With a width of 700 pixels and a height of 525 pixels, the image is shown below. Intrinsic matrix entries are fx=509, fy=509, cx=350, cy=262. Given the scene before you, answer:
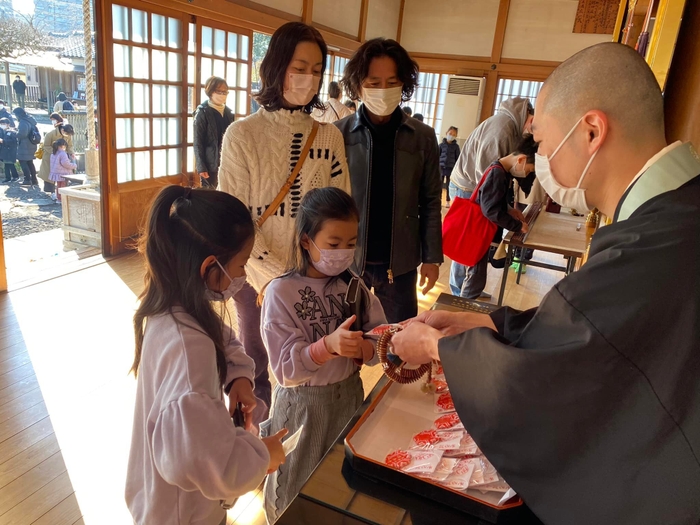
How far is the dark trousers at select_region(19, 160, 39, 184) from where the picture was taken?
21.4ft

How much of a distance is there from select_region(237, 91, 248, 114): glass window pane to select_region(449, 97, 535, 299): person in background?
3.07 m

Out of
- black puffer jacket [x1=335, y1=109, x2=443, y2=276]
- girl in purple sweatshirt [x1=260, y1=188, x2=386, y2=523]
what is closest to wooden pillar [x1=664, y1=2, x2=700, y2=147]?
black puffer jacket [x1=335, y1=109, x2=443, y2=276]

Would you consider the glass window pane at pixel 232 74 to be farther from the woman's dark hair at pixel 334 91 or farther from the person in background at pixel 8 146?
the person in background at pixel 8 146

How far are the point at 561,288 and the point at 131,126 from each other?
14.6ft

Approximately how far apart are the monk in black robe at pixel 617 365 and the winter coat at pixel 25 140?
7.13 meters

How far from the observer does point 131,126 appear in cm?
444

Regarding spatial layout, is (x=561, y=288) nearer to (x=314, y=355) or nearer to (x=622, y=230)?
(x=622, y=230)

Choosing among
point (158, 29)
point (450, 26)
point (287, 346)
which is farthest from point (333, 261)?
point (450, 26)

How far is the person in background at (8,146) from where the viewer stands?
21.0ft

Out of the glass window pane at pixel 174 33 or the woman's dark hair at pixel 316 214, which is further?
the glass window pane at pixel 174 33

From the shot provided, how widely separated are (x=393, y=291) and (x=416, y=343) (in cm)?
94

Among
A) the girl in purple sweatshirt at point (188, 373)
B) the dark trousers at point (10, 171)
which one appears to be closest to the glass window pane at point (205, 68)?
the dark trousers at point (10, 171)

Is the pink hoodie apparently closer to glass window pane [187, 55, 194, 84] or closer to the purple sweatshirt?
the purple sweatshirt

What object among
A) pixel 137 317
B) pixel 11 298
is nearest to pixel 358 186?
pixel 137 317
